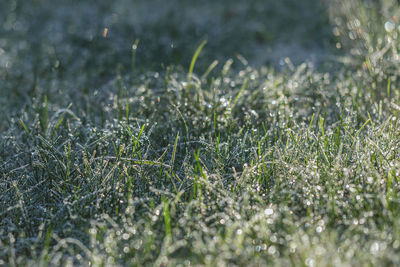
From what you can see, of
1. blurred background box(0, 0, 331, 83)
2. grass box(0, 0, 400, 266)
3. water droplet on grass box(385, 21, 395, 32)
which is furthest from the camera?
blurred background box(0, 0, 331, 83)

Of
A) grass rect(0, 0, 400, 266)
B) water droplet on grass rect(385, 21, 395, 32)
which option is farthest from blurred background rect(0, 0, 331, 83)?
water droplet on grass rect(385, 21, 395, 32)

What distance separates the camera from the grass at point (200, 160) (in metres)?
1.46

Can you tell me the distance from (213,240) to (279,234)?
10.4 inches

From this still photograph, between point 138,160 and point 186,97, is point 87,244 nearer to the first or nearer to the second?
point 138,160

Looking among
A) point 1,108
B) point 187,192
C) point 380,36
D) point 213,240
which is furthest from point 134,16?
point 213,240

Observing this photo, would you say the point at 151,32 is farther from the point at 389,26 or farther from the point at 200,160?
the point at 200,160

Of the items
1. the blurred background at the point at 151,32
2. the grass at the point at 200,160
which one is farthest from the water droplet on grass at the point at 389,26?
the blurred background at the point at 151,32

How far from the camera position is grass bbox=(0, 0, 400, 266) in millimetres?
1455

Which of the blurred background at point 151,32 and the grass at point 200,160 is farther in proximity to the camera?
the blurred background at point 151,32

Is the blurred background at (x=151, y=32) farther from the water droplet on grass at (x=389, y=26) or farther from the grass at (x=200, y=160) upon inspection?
the water droplet on grass at (x=389, y=26)

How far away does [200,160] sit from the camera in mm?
1812

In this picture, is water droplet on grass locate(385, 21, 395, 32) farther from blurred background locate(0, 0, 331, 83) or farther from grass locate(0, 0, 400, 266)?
blurred background locate(0, 0, 331, 83)

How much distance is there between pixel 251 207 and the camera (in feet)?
5.32

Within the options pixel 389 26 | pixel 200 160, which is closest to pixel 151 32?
pixel 389 26
